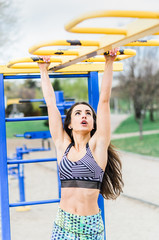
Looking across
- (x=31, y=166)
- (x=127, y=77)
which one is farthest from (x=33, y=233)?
(x=127, y=77)

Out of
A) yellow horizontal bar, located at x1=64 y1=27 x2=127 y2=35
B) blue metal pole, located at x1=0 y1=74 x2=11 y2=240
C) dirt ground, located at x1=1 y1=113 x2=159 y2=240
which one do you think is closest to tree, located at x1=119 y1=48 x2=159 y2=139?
dirt ground, located at x1=1 y1=113 x2=159 y2=240

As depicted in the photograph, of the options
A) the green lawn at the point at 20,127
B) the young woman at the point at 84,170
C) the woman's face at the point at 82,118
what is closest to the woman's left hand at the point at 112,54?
the young woman at the point at 84,170

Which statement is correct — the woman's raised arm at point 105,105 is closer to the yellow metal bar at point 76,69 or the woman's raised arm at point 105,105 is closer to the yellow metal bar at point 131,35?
the yellow metal bar at point 131,35

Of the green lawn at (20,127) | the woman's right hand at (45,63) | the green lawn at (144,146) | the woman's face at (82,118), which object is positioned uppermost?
the woman's right hand at (45,63)

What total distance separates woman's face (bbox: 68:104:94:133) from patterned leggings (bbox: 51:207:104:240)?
0.51m

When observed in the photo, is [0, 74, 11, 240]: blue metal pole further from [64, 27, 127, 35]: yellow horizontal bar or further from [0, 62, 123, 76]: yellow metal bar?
[64, 27, 127, 35]: yellow horizontal bar

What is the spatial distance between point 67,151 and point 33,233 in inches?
88.7

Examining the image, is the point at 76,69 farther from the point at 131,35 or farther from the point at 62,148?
the point at 131,35

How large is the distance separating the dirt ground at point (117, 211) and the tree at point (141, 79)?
7.96m

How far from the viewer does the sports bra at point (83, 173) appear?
7.18ft

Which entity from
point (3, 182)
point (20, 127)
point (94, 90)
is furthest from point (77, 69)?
point (20, 127)

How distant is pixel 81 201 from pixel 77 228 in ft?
0.49

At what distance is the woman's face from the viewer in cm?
231

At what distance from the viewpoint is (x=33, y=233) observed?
4.27 meters
